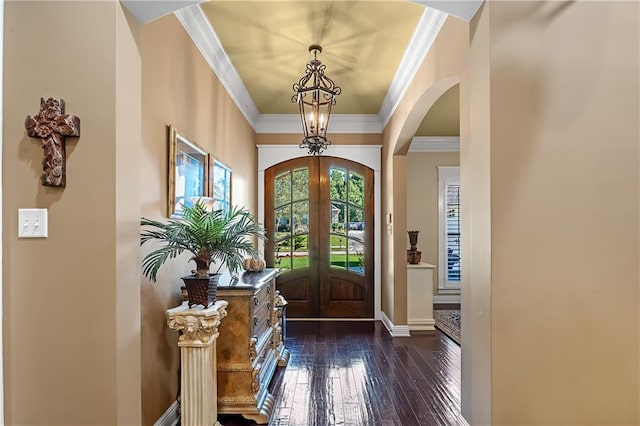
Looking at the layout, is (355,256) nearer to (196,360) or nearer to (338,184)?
(338,184)

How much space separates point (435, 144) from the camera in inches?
255

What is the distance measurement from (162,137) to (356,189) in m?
3.54

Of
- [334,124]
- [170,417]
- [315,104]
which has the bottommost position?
[170,417]

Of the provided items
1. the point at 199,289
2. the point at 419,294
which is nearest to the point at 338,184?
the point at 419,294

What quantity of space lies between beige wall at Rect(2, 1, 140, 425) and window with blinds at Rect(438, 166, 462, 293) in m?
5.77

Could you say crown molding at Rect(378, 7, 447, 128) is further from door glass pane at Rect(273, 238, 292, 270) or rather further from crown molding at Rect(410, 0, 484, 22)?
door glass pane at Rect(273, 238, 292, 270)

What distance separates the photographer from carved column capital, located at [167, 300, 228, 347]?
2021 mm

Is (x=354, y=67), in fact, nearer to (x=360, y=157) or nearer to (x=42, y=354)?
(x=360, y=157)

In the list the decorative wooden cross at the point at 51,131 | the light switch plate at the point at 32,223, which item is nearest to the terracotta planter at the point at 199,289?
the light switch plate at the point at 32,223

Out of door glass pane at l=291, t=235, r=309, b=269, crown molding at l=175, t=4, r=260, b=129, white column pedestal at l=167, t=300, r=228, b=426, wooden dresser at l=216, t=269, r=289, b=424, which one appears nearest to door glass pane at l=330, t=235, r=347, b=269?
door glass pane at l=291, t=235, r=309, b=269

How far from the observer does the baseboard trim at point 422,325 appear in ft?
15.8

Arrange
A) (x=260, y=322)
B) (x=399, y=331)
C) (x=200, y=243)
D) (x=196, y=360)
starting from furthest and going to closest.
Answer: (x=399, y=331), (x=260, y=322), (x=196, y=360), (x=200, y=243)

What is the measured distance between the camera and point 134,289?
1755mm

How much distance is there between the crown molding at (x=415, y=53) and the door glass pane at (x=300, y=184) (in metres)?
1.52
